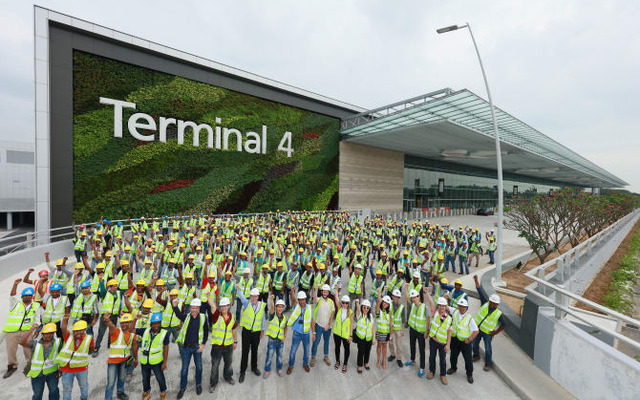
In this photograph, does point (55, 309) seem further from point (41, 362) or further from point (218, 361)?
point (218, 361)

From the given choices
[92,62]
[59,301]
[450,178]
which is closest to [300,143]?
[92,62]

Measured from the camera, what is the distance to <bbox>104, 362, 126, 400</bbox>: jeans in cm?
437

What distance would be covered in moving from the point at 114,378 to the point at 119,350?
20.2 inches

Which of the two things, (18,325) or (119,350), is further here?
(18,325)

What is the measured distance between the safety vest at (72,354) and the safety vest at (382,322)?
16.6ft

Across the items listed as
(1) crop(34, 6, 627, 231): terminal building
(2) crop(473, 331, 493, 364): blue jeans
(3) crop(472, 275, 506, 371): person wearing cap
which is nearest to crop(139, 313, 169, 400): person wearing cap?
(3) crop(472, 275, 506, 371): person wearing cap

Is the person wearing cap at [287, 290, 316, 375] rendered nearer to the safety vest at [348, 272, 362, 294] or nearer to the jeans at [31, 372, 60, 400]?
the safety vest at [348, 272, 362, 294]

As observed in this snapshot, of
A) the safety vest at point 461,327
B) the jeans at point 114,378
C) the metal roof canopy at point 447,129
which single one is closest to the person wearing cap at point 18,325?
the jeans at point 114,378

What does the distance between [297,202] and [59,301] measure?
22914 millimetres

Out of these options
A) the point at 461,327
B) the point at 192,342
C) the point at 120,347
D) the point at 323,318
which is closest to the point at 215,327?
the point at 192,342

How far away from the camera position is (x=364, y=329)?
544 centimetres

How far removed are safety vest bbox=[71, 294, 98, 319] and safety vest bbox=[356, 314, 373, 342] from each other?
576cm

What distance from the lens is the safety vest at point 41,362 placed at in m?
3.97

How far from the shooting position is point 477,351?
6125 millimetres
